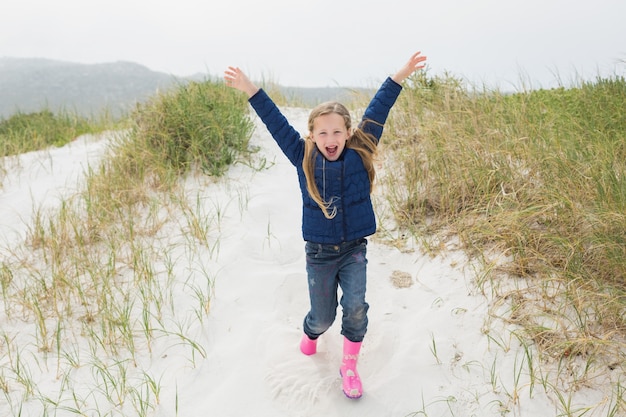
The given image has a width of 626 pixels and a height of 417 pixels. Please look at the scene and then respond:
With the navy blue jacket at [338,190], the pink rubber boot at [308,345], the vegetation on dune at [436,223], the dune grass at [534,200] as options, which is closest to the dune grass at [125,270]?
the vegetation on dune at [436,223]

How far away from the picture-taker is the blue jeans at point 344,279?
258 centimetres

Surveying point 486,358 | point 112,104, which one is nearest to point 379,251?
point 486,358

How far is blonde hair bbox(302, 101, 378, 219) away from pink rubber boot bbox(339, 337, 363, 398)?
27.4 inches

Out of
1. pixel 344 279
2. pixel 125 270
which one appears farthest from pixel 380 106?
pixel 125 270

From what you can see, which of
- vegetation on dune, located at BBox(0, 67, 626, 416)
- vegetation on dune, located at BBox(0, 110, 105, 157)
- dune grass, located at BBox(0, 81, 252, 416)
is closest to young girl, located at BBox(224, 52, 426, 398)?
vegetation on dune, located at BBox(0, 67, 626, 416)

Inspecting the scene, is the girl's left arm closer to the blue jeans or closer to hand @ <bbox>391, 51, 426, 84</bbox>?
hand @ <bbox>391, 51, 426, 84</bbox>

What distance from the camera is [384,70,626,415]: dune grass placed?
2520 millimetres

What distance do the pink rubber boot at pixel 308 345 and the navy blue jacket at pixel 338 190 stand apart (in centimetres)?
61

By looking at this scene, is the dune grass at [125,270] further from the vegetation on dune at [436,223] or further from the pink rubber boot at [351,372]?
the pink rubber boot at [351,372]

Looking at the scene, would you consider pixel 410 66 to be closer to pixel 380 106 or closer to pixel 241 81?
pixel 380 106

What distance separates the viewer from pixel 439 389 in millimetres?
2473

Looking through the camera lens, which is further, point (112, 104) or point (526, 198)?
point (112, 104)

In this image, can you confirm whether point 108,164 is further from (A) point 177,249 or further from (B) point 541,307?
(B) point 541,307

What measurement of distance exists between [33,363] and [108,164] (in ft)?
8.09
